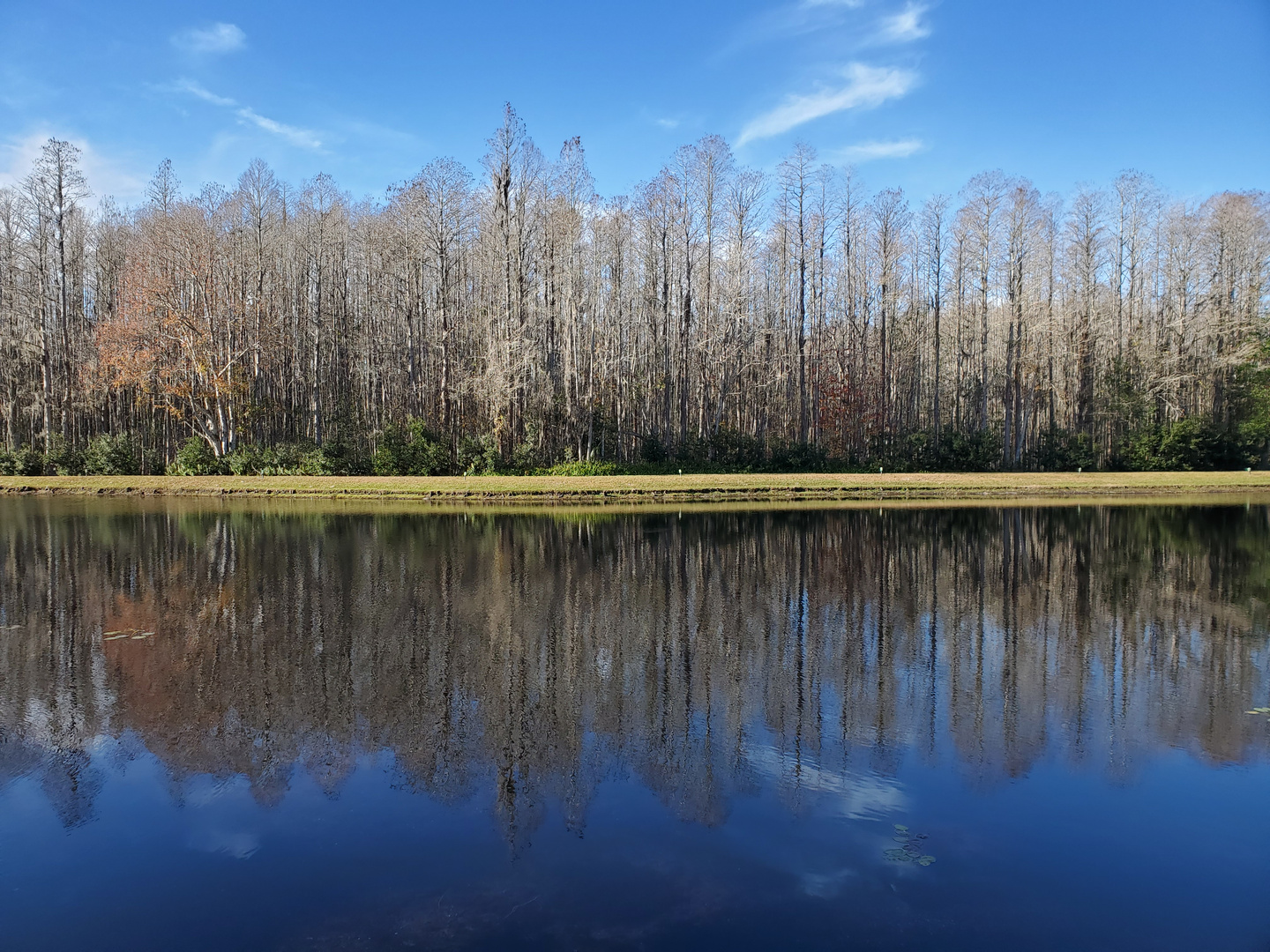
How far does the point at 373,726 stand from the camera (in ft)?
23.0

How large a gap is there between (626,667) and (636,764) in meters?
2.36

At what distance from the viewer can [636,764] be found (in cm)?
629

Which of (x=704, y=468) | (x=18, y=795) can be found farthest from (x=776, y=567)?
(x=704, y=468)

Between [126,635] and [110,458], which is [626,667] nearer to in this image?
[126,635]

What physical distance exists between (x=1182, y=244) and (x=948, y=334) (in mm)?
16012

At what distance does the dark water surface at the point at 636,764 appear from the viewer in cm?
440

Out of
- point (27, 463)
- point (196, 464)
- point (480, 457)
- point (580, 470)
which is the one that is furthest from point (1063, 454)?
point (27, 463)

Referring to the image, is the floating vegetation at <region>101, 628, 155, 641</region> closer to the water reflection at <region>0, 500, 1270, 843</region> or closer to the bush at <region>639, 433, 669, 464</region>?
the water reflection at <region>0, 500, 1270, 843</region>

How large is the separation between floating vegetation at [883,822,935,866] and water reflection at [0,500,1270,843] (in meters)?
0.28

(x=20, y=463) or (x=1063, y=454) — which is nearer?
(x=20, y=463)

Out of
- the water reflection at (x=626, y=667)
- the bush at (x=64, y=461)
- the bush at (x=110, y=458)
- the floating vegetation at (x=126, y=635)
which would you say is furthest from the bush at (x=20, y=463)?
the floating vegetation at (x=126, y=635)

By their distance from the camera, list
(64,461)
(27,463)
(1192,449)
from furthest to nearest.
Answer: (1192,449) < (64,461) < (27,463)

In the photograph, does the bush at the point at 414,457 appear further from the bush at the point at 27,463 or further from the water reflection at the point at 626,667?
the water reflection at the point at 626,667

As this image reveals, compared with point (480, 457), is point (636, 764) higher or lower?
lower
